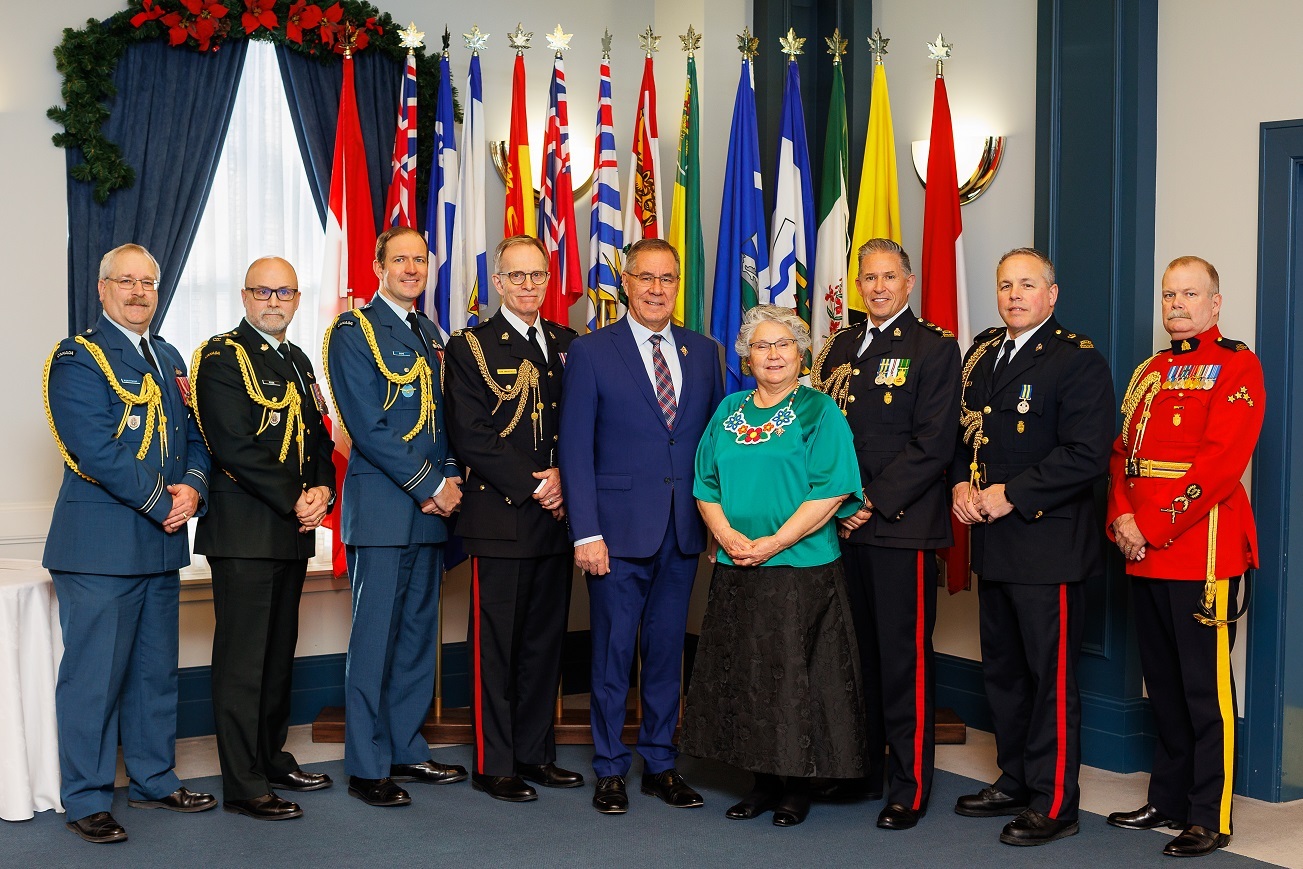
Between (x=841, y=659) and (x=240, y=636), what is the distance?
1.77 metres

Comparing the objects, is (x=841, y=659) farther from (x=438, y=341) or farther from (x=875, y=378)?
(x=438, y=341)

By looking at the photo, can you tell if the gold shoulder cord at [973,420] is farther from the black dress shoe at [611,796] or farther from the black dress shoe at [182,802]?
the black dress shoe at [182,802]

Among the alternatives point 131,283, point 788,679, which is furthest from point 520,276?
point 788,679

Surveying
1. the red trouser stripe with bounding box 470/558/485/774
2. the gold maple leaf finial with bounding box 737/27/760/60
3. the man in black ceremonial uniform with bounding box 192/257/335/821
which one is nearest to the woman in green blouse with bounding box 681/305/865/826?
the red trouser stripe with bounding box 470/558/485/774

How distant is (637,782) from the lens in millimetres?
4004

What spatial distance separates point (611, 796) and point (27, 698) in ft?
5.70

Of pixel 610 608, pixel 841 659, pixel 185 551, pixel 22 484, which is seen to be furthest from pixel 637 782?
pixel 22 484

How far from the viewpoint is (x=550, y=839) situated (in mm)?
3465

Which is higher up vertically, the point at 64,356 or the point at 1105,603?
the point at 64,356

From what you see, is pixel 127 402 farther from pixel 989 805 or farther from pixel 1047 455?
pixel 989 805

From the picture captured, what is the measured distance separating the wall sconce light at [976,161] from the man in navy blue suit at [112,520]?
119 inches

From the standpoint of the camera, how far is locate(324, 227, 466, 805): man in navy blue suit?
3.79 m

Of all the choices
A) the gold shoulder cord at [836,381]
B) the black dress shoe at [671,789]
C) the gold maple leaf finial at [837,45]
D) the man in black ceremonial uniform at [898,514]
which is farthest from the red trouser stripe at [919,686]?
the gold maple leaf finial at [837,45]

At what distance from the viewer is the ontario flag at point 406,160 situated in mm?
4891
